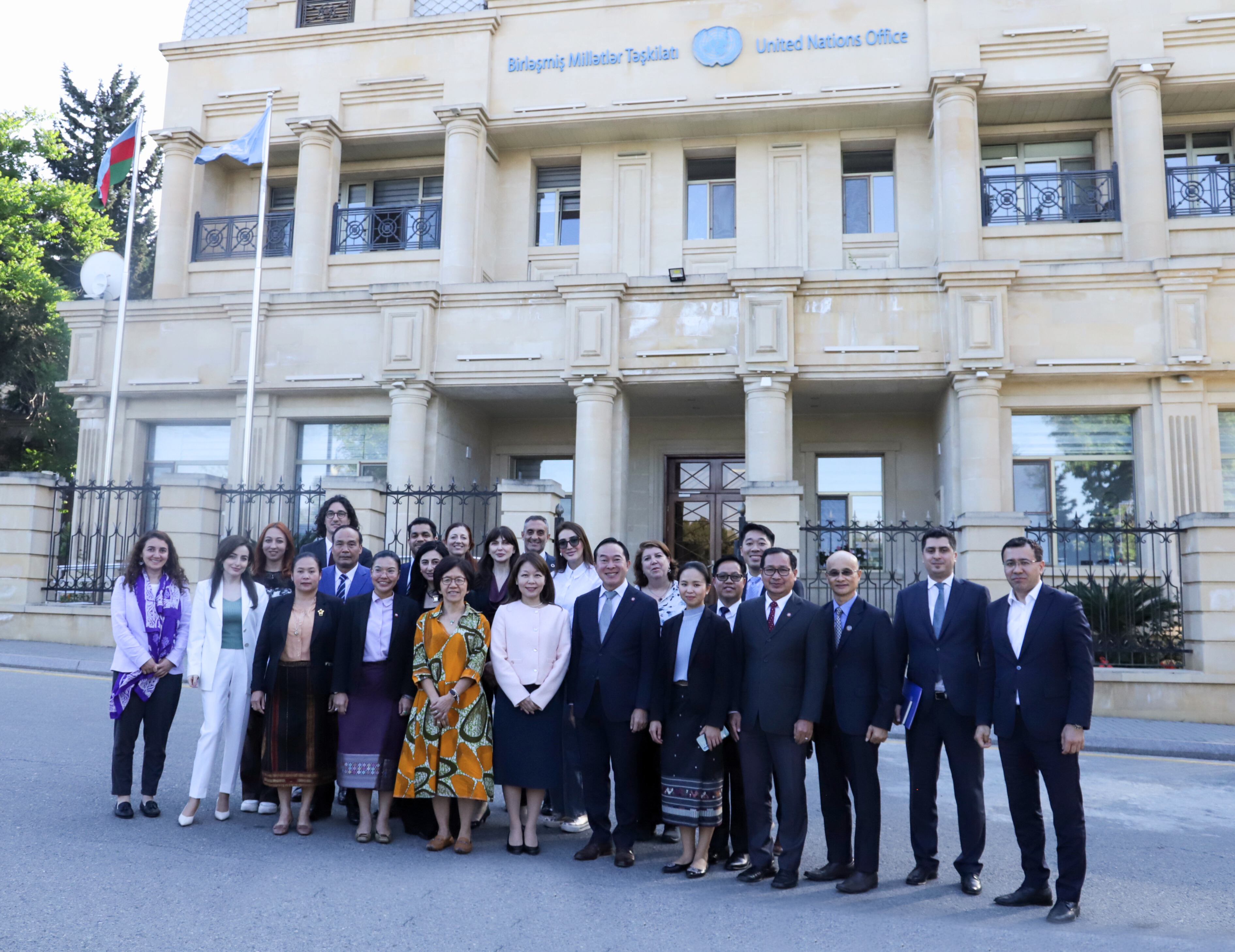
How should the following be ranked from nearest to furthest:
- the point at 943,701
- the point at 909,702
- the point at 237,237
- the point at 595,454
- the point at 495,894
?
the point at 495,894 < the point at 943,701 < the point at 909,702 < the point at 595,454 < the point at 237,237

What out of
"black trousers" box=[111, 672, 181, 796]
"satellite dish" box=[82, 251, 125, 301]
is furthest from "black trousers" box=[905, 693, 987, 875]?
"satellite dish" box=[82, 251, 125, 301]

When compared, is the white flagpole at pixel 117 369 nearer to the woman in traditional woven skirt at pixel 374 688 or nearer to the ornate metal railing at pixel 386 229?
the ornate metal railing at pixel 386 229

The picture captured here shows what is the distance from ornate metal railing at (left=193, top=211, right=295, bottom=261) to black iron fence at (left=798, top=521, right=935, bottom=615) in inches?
479

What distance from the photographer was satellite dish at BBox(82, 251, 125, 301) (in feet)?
62.7

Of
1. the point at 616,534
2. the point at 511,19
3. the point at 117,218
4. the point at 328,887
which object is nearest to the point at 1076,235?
the point at 616,534

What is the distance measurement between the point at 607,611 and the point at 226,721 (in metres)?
2.64

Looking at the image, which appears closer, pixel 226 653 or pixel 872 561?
pixel 226 653

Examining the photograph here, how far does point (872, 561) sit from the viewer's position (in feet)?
59.7

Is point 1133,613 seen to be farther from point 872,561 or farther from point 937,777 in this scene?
point 937,777

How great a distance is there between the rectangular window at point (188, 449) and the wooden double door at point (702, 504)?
8596 millimetres

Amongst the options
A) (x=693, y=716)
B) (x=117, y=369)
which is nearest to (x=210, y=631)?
(x=693, y=716)

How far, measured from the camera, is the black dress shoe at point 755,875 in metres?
5.43

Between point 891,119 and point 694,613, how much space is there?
51.2 ft

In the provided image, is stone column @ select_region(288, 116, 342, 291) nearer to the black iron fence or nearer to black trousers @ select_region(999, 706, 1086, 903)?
the black iron fence
